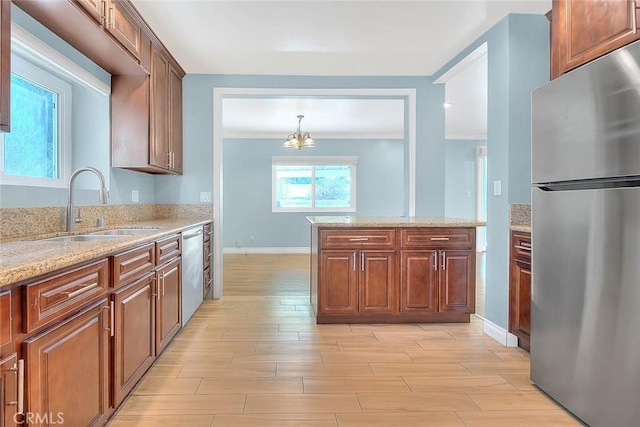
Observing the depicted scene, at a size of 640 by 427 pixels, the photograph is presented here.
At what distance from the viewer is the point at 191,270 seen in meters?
3.10

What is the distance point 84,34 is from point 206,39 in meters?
1.07

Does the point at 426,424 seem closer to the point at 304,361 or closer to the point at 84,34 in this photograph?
the point at 304,361

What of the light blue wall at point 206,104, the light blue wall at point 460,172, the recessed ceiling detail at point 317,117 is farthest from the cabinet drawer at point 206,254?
the light blue wall at point 460,172

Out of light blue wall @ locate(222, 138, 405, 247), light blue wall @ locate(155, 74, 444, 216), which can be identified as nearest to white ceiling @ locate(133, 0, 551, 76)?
light blue wall @ locate(155, 74, 444, 216)

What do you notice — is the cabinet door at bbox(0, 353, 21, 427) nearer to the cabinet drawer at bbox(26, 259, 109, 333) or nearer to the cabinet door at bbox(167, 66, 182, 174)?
the cabinet drawer at bbox(26, 259, 109, 333)

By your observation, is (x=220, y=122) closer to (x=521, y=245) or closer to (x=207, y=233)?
(x=207, y=233)

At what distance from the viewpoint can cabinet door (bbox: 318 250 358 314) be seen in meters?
3.07

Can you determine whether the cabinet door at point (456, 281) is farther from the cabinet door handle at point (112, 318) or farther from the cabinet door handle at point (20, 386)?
the cabinet door handle at point (20, 386)

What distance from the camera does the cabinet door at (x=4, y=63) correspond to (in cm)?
142

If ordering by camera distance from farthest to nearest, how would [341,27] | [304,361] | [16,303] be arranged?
1. [341,27]
2. [304,361]
3. [16,303]

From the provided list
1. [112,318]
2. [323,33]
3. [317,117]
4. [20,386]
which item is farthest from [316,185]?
[20,386]

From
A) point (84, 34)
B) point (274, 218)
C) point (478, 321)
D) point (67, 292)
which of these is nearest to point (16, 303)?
point (67, 292)

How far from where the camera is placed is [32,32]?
2.07 metres

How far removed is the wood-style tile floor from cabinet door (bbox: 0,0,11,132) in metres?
1.40
